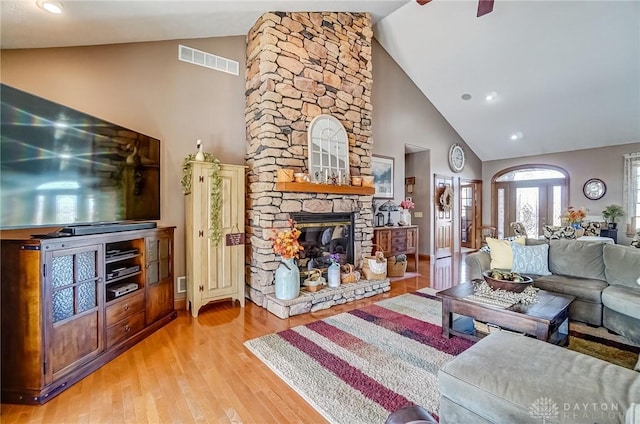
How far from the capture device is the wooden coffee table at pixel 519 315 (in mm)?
2223

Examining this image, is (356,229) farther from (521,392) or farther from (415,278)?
(521,392)

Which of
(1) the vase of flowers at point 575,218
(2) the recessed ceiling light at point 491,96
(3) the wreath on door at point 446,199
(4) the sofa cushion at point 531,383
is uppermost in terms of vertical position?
(2) the recessed ceiling light at point 491,96

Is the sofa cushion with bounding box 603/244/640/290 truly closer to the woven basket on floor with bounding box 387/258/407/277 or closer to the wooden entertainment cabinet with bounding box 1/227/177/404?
the woven basket on floor with bounding box 387/258/407/277

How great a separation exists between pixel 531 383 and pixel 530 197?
8.57 meters

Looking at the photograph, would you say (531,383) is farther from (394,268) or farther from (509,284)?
(394,268)

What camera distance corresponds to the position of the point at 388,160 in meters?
6.08

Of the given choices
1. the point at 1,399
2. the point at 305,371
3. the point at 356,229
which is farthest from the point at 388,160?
the point at 1,399

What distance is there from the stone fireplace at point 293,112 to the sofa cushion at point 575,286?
224 cm

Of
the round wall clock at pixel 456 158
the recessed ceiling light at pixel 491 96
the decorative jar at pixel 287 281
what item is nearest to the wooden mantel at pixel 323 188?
the decorative jar at pixel 287 281

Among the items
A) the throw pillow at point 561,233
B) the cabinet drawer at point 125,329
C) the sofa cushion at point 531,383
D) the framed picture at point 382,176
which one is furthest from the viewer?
the framed picture at point 382,176

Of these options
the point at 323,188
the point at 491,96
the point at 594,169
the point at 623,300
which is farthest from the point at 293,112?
the point at 594,169

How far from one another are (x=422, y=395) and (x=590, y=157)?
8203mm

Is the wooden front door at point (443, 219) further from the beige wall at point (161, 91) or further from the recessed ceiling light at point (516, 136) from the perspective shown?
the beige wall at point (161, 91)

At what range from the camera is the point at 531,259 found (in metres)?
3.64
